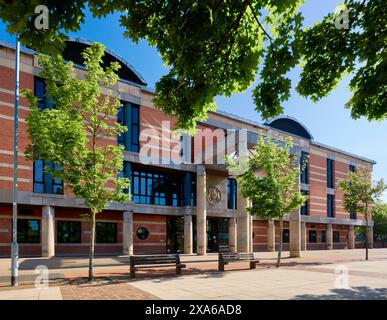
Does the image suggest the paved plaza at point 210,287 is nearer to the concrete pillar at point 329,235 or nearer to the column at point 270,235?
the column at point 270,235

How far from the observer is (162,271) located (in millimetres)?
16906

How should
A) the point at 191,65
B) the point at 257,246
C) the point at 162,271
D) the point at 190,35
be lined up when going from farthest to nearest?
the point at 257,246 < the point at 162,271 < the point at 191,65 < the point at 190,35

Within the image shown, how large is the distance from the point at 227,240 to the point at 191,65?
32.6 m

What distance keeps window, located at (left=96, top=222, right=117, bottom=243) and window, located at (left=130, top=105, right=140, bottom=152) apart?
6548mm

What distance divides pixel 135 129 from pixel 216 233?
1337cm

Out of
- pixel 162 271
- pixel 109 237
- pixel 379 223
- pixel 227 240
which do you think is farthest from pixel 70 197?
pixel 379 223

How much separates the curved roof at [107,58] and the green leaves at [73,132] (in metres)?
16.0

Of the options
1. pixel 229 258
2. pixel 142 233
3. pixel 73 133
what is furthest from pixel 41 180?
pixel 229 258

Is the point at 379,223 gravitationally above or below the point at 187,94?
below

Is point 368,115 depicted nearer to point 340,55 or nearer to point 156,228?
point 340,55

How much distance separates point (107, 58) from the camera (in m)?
32.0

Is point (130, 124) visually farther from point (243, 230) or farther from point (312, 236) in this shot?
point (312, 236)

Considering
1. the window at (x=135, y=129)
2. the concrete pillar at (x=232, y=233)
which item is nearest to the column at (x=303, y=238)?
the concrete pillar at (x=232, y=233)

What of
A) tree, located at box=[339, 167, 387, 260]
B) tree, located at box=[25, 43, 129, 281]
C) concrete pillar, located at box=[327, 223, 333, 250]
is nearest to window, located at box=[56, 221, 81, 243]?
tree, located at box=[25, 43, 129, 281]
